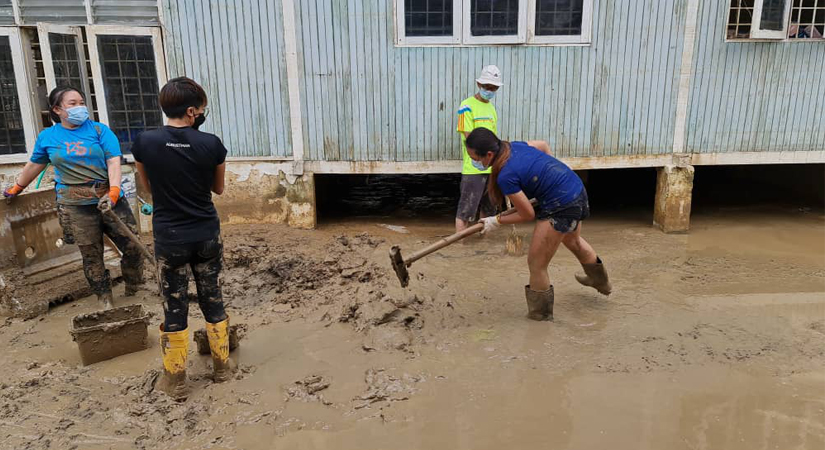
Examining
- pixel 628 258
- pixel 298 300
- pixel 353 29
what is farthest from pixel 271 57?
pixel 628 258

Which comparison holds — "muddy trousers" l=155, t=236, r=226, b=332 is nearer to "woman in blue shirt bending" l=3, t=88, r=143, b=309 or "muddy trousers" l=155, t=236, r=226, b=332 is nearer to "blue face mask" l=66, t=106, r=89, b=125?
"woman in blue shirt bending" l=3, t=88, r=143, b=309

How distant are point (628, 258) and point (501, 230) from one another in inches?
63.8

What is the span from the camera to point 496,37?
6234 mm

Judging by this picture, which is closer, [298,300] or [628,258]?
[298,300]

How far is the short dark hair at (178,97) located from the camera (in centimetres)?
307

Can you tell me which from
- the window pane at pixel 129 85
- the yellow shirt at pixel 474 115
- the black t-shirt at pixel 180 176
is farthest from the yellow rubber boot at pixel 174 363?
the window pane at pixel 129 85

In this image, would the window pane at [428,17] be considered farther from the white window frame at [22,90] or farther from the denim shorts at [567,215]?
the white window frame at [22,90]

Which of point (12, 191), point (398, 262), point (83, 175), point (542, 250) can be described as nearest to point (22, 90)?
point (12, 191)

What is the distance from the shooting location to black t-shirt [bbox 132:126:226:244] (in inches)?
121

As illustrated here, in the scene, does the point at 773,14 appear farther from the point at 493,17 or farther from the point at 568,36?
the point at 493,17

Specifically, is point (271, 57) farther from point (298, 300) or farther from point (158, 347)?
point (158, 347)

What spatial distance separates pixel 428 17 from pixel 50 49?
13.4ft

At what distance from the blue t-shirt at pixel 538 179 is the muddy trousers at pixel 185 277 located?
2032 millimetres

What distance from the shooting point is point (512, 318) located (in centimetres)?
448
